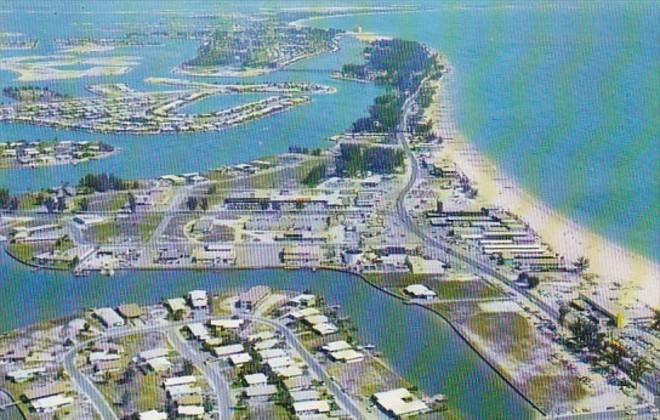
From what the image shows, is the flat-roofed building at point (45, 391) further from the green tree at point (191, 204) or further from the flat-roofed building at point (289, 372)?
the green tree at point (191, 204)

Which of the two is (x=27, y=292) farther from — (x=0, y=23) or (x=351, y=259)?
(x=0, y=23)

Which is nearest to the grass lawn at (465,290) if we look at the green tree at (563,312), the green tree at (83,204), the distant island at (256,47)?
the green tree at (563,312)

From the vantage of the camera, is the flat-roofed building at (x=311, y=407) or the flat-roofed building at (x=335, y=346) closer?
the flat-roofed building at (x=311, y=407)

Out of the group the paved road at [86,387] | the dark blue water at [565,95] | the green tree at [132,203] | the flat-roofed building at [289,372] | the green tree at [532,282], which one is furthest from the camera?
the dark blue water at [565,95]

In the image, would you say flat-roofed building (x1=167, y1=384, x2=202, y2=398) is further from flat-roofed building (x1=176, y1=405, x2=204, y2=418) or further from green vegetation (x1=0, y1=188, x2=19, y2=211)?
green vegetation (x1=0, y1=188, x2=19, y2=211)

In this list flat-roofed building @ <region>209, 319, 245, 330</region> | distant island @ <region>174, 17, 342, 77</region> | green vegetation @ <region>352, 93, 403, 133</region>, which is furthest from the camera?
distant island @ <region>174, 17, 342, 77</region>

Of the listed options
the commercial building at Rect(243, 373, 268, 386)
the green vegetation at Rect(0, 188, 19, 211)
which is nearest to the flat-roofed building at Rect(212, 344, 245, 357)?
the commercial building at Rect(243, 373, 268, 386)

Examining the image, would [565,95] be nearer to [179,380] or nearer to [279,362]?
[279,362]
